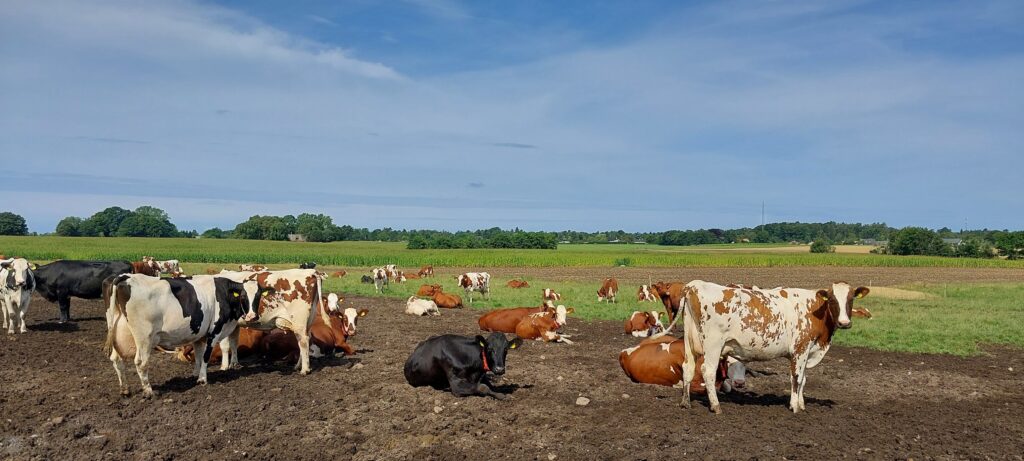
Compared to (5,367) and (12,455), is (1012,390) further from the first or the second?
(5,367)

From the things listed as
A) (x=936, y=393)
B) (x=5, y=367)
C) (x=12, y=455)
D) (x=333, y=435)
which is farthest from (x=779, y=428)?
(x=5, y=367)

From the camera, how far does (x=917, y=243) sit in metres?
102

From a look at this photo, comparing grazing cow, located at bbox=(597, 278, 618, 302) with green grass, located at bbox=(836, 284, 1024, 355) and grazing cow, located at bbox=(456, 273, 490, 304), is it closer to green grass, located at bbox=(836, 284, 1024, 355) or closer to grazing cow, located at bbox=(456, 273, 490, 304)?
grazing cow, located at bbox=(456, 273, 490, 304)

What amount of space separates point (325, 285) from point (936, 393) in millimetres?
26460

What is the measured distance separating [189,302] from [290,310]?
6.31 ft

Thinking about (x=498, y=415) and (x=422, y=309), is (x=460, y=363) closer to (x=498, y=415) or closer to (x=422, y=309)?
(x=498, y=415)

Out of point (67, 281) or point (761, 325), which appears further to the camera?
point (67, 281)

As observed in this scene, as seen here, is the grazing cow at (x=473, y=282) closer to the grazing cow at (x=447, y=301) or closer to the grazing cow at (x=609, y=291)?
the grazing cow at (x=447, y=301)

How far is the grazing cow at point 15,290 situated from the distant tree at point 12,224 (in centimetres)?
14050

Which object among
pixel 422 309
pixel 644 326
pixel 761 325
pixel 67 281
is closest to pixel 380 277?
pixel 422 309

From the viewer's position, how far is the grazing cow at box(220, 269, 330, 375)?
38.4ft

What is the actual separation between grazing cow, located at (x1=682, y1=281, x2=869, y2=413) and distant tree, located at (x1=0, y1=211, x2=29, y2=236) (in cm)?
15404

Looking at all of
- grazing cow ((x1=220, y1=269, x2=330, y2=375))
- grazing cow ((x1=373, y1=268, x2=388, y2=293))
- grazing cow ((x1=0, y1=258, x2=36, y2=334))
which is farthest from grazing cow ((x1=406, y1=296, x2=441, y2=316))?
grazing cow ((x1=0, y1=258, x2=36, y2=334))

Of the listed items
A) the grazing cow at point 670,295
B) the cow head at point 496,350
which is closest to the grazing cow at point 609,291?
the grazing cow at point 670,295
